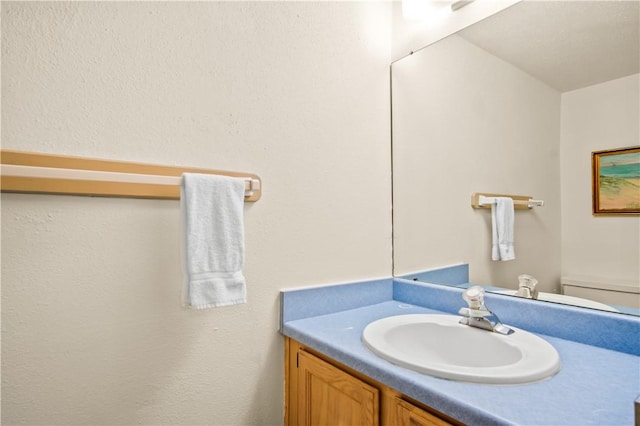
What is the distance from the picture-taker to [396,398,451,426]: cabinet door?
0.66 metres

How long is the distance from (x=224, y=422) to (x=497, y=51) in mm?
1458

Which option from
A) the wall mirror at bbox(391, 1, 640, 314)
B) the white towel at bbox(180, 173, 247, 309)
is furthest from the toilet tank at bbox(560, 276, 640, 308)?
the white towel at bbox(180, 173, 247, 309)

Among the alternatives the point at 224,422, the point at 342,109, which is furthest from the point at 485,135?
the point at 224,422

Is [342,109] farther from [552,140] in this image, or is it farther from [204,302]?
[204,302]

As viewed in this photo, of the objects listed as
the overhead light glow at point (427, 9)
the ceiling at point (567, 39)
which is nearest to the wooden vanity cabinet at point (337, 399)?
the ceiling at point (567, 39)

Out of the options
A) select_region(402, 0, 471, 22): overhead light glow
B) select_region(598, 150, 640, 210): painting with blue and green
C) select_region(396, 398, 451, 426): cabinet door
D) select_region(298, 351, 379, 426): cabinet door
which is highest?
select_region(402, 0, 471, 22): overhead light glow

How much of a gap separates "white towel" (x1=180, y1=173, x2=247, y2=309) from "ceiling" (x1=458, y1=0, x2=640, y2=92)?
3.18ft

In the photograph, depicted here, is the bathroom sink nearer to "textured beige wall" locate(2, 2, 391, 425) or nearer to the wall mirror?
the wall mirror

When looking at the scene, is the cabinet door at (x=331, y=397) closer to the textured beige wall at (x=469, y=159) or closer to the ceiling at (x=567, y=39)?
the textured beige wall at (x=469, y=159)

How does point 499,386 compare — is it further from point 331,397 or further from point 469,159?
point 469,159

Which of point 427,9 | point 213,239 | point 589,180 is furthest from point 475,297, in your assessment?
point 427,9

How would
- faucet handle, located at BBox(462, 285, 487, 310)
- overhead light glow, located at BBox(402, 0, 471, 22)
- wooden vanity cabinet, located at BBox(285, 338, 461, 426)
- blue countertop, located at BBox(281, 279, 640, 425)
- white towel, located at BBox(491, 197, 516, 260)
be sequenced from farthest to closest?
overhead light glow, located at BBox(402, 0, 471, 22), white towel, located at BBox(491, 197, 516, 260), faucet handle, located at BBox(462, 285, 487, 310), wooden vanity cabinet, located at BBox(285, 338, 461, 426), blue countertop, located at BBox(281, 279, 640, 425)

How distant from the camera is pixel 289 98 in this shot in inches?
45.1

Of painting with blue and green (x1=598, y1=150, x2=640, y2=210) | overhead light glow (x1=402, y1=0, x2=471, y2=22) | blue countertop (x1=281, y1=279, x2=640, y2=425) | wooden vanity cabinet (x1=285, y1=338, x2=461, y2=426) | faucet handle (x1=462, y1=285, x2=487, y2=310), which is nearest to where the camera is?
blue countertop (x1=281, y1=279, x2=640, y2=425)
